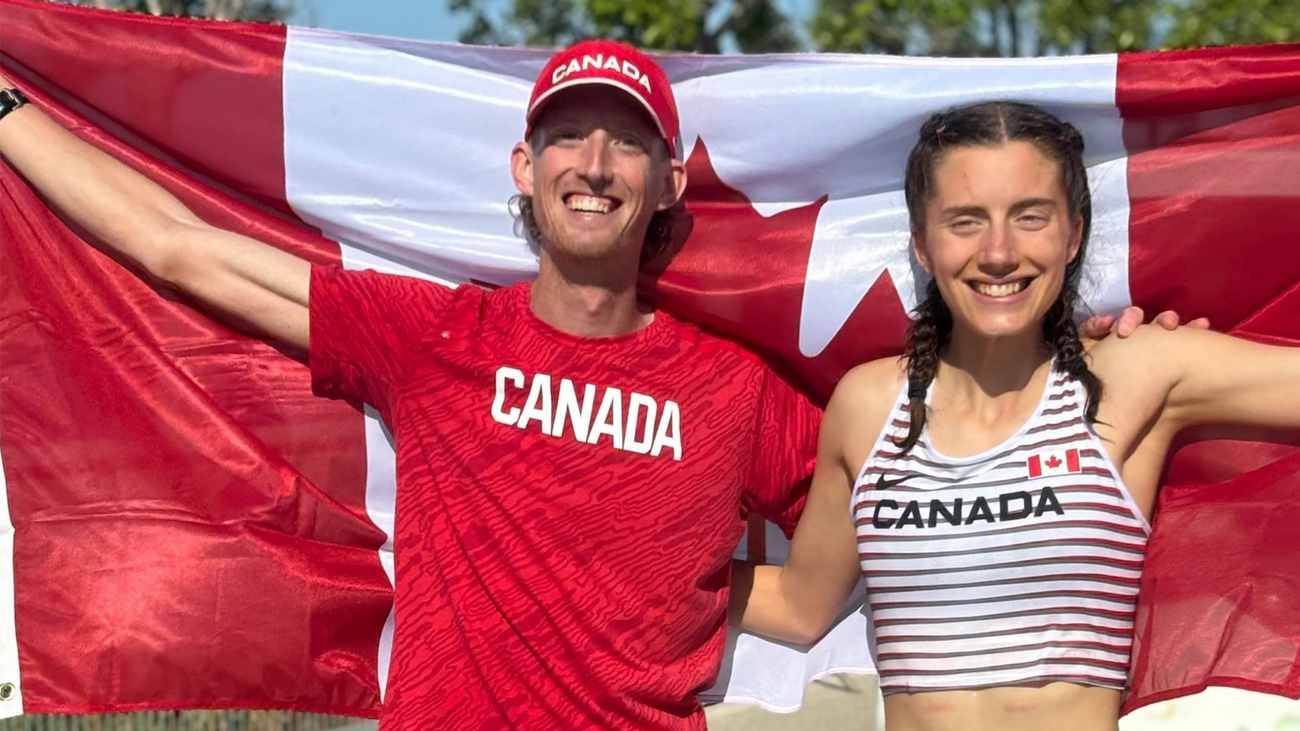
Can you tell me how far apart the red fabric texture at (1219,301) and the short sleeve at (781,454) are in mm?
828

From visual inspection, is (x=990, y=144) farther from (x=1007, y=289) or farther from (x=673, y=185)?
(x=673, y=185)

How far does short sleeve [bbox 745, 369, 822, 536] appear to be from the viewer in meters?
3.32

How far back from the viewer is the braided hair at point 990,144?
3029 millimetres

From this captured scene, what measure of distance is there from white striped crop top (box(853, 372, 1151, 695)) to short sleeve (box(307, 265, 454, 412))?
1.08 meters

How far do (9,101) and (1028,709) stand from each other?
271 centimetres

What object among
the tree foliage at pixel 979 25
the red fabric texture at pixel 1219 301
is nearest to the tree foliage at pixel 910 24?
the tree foliage at pixel 979 25

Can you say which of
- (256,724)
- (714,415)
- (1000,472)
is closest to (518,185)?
(714,415)

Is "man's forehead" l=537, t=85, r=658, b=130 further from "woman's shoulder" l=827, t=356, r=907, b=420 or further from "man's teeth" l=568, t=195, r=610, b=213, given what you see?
"woman's shoulder" l=827, t=356, r=907, b=420

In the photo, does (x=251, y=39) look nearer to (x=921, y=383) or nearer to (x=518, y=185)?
(x=518, y=185)

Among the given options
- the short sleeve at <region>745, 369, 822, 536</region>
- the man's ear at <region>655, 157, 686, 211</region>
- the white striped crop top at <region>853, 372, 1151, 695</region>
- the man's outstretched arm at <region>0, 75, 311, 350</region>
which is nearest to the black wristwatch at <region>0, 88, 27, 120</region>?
the man's outstretched arm at <region>0, 75, 311, 350</region>

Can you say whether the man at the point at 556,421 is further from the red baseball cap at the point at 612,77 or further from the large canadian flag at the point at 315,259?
the large canadian flag at the point at 315,259

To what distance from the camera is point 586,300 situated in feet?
10.6

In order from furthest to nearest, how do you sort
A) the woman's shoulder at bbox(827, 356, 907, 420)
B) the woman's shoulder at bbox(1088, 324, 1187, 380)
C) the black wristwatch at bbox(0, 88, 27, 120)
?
the black wristwatch at bbox(0, 88, 27, 120)
the woman's shoulder at bbox(827, 356, 907, 420)
the woman's shoulder at bbox(1088, 324, 1187, 380)

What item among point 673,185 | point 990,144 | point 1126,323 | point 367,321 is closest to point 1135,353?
point 1126,323
